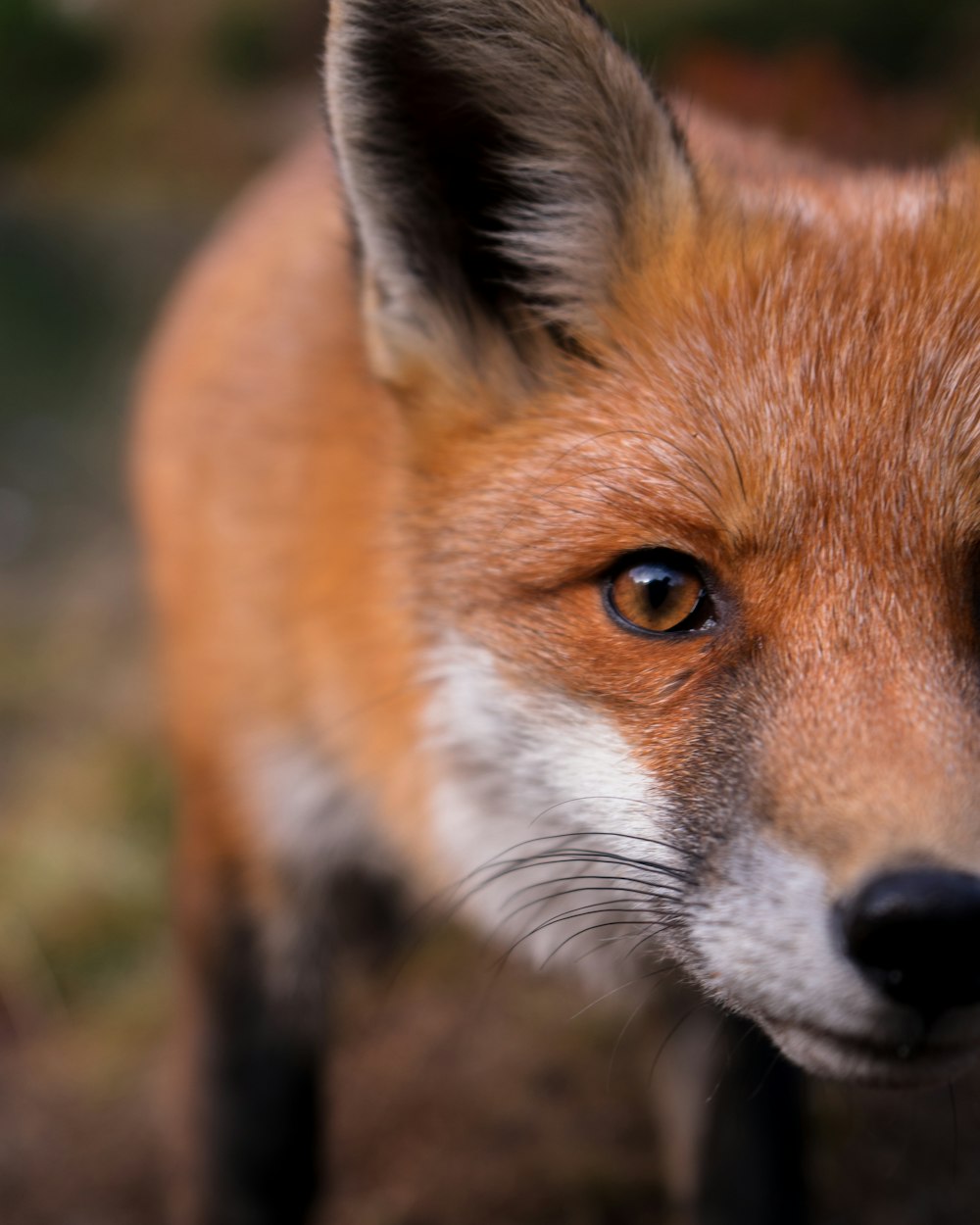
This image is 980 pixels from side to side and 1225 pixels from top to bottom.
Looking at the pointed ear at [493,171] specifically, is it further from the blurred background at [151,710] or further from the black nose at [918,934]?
the black nose at [918,934]

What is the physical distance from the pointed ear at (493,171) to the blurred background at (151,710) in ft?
0.96

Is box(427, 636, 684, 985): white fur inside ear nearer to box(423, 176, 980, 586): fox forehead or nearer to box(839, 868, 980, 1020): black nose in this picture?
box(423, 176, 980, 586): fox forehead

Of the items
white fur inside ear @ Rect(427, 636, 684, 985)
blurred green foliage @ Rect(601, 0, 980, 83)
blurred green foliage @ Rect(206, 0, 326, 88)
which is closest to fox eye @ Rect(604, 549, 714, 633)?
white fur inside ear @ Rect(427, 636, 684, 985)

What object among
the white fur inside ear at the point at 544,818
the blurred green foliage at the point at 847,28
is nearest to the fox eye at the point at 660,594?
the white fur inside ear at the point at 544,818

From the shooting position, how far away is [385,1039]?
4.26 m

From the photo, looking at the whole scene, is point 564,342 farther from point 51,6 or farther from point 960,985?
point 51,6

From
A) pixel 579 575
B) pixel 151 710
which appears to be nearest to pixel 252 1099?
pixel 579 575

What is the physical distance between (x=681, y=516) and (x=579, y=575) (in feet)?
0.71

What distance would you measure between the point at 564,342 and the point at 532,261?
18 centimetres

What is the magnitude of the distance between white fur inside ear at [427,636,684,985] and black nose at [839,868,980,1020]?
1.37 feet

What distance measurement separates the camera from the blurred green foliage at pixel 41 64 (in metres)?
6.98

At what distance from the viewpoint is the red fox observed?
1.67 m

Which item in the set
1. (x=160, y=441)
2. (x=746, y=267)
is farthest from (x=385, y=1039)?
(x=746, y=267)

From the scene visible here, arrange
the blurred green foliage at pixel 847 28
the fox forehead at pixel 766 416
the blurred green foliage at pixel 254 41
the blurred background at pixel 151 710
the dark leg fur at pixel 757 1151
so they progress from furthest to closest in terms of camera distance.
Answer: the blurred green foliage at pixel 254 41, the blurred green foliage at pixel 847 28, the blurred background at pixel 151 710, the dark leg fur at pixel 757 1151, the fox forehead at pixel 766 416
